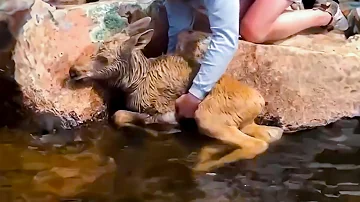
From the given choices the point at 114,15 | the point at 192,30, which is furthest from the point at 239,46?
the point at 114,15

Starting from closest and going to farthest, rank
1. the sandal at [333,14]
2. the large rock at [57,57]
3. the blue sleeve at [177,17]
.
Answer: the large rock at [57,57] < the blue sleeve at [177,17] < the sandal at [333,14]

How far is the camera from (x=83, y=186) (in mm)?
1854

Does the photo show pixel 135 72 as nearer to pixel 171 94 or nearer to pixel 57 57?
pixel 171 94

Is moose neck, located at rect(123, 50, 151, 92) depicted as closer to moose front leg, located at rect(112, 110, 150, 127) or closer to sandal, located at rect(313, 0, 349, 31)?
moose front leg, located at rect(112, 110, 150, 127)

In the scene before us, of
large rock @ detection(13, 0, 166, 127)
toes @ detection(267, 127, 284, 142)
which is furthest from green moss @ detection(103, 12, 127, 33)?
toes @ detection(267, 127, 284, 142)

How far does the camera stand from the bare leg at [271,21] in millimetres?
2436

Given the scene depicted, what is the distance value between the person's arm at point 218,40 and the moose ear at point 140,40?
0.25 metres

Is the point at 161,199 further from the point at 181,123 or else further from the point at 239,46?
the point at 239,46

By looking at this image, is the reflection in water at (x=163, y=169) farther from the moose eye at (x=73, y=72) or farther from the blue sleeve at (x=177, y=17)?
the blue sleeve at (x=177, y=17)

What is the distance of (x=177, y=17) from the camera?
2.44 m

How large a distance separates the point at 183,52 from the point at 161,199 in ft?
2.46

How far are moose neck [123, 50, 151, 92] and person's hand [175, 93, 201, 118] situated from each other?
6.8 inches

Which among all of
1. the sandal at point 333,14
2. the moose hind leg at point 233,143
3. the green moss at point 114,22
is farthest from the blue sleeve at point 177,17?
the sandal at point 333,14

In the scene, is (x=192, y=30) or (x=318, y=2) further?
(x=318, y=2)
